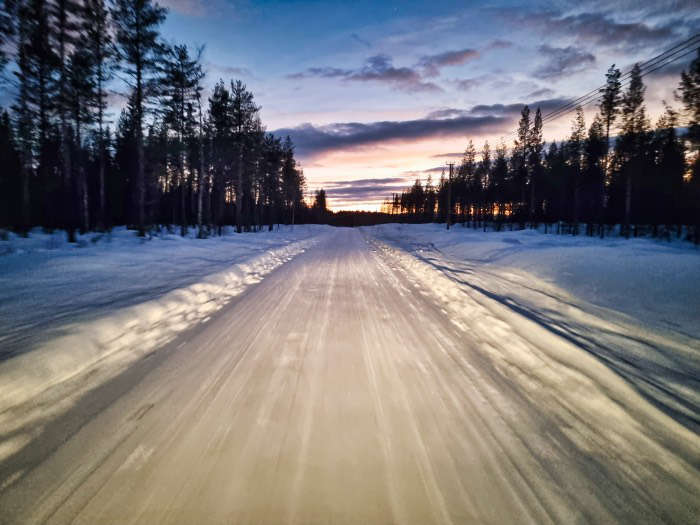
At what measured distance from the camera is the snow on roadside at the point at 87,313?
2.81m

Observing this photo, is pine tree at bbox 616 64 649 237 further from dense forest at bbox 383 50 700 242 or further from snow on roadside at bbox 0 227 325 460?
snow on roadside at bbox 0 227 325 460

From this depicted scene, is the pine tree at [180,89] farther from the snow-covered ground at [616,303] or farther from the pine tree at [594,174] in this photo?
the pine tree at [594,174]

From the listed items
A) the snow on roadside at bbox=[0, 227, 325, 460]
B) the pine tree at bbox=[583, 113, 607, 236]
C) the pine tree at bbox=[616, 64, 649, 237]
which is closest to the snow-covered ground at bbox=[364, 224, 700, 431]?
the snow on roadside at bbox=[0, 227, 325, 460]

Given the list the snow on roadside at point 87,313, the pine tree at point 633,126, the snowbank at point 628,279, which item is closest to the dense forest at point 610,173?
the pine tree at point 633,126

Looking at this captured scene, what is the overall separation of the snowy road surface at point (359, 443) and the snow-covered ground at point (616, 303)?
17.1 inches

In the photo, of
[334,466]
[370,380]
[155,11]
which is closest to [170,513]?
[334,466]

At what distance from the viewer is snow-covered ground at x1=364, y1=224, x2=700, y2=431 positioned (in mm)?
3418

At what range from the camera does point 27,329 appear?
172 inches

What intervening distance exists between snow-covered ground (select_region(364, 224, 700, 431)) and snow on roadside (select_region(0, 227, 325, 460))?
5.03 m

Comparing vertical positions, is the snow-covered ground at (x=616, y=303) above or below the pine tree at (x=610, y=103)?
below

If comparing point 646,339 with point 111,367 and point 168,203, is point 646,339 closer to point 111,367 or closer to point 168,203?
point 111,367

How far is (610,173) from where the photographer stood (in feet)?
162

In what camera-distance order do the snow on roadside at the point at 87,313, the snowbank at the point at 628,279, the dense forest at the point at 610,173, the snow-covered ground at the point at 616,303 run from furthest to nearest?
the dense forest at the point at 610,173 → the snowbank at the point at 628,279 → the snow-covered ground at the point at 616,303 → the snow on roadside at the point at 87,313

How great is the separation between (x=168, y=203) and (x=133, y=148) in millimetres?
12380
